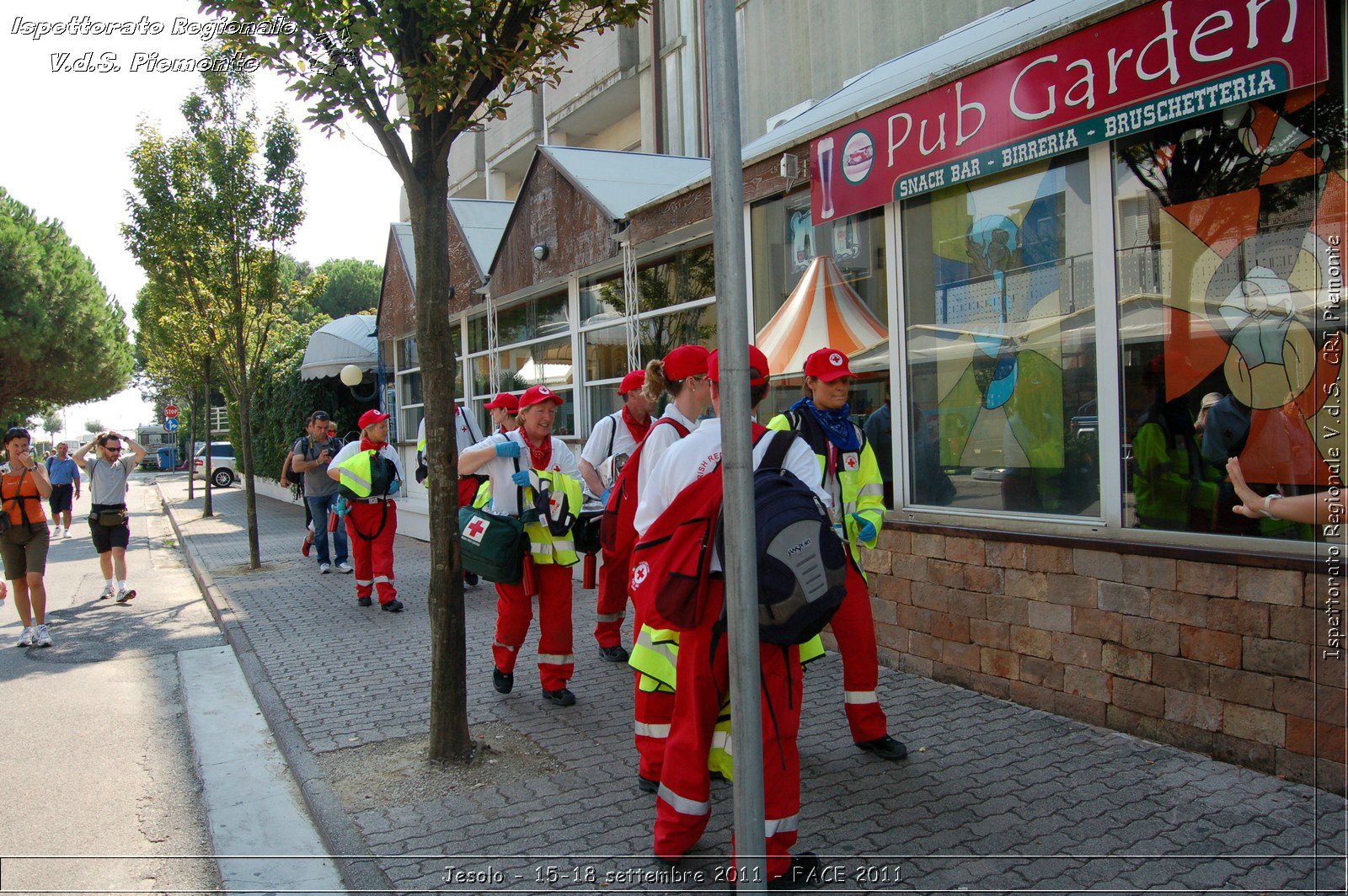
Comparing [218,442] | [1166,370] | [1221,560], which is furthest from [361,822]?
[218,442]

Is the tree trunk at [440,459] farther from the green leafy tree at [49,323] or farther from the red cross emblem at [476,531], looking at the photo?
the green leafy tree at [49,323]

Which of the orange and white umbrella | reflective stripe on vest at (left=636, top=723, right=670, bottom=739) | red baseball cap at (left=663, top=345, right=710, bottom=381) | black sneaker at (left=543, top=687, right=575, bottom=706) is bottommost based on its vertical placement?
black sneaker at (left=543, top=687, right=575, bottom=706)

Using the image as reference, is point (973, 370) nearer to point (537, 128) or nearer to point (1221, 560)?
point (1221, 560)

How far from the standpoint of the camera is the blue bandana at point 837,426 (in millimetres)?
4324

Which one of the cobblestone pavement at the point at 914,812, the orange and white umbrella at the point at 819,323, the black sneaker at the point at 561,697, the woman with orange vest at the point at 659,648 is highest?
the orange and white umbrella at the point at 819,323

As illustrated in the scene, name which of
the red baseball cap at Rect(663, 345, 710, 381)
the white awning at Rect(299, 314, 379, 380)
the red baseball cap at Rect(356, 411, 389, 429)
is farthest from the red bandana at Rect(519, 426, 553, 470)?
the white awning at Rect(299, 314, 379, 380)

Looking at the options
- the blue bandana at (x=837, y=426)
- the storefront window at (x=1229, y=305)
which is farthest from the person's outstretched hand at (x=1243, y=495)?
the blue bandana at (x=837, y=426)

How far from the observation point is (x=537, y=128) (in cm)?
2216

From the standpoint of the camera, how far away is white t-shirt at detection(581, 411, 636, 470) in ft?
20.4

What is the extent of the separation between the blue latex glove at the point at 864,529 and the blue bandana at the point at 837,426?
0.33 meters

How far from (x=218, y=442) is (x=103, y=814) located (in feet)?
132

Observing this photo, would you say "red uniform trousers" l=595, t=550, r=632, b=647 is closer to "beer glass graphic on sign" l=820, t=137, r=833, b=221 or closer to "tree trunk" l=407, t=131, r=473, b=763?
"tree trunk" l=407, t=131, r=473, b=763

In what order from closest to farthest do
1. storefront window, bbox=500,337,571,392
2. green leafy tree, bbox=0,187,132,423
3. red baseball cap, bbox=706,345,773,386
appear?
red baseball cap, bbox=706,345,773,386 → storefront window, bbox=500,337,571,392 → green leafy tree, bbox=0,187,132,423

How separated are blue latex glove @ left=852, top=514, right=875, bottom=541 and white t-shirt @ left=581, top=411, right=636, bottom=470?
2201mm
